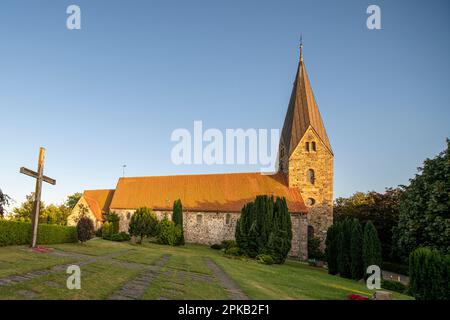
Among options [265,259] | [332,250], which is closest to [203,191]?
[265,259]

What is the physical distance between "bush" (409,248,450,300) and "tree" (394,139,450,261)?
30.0 ft

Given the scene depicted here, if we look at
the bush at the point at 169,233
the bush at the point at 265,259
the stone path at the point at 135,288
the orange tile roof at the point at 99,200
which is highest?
the orange tile roof at the point at 99,200

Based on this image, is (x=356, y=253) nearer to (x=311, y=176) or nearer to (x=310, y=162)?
(x=311, y=176)

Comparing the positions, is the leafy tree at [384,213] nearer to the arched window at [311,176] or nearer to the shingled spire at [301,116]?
the arched window at [311,176]

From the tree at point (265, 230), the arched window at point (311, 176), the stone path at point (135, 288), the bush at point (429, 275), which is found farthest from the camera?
the arched window at point (311, 176)

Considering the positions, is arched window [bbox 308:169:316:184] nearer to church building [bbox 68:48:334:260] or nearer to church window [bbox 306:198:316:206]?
church building [bbox 68:48:334:260]

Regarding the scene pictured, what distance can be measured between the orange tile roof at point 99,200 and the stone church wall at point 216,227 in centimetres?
820

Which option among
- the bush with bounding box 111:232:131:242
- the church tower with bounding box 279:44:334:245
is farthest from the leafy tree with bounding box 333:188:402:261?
the bush with bounding box 111:232:131:242

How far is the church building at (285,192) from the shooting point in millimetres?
30406

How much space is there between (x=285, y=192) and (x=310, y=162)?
393 centimetres

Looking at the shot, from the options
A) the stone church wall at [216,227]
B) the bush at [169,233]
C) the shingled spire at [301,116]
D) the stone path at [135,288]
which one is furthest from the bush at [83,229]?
the shingled spire at [301,116]

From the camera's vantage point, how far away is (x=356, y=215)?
34.2 m
